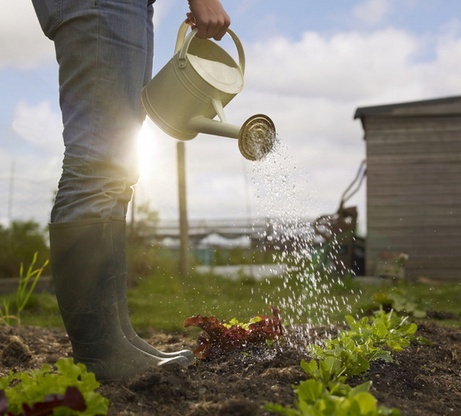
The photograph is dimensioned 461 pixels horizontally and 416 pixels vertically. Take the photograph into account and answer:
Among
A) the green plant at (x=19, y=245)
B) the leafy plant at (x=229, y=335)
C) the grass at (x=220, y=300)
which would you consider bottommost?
the grass at (x=220, y=300)

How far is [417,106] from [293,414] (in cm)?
910

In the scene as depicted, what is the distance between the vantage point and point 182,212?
312 inches

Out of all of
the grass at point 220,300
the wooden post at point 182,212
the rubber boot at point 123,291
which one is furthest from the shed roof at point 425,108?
the rubber boot at point 123,291

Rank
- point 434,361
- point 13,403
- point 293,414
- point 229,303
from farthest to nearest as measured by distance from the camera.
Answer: point 229,303 → point 434,361 → point 13,403 → point 293,414

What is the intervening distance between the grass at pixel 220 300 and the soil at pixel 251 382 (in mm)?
1012

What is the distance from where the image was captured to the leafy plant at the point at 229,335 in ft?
8.75

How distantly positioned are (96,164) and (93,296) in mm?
415

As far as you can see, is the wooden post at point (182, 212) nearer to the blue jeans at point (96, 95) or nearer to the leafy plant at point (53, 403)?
the blue jeans at point (96, 95)

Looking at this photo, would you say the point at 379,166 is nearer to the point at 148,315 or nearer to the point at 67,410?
the point at 148,315

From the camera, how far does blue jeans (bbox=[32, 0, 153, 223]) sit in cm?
213

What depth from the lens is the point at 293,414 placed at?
1505 mm

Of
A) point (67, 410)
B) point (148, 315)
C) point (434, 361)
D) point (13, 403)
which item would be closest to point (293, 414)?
point (67, 410)

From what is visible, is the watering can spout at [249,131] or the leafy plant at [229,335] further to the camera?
the leafy plant at [229,335]

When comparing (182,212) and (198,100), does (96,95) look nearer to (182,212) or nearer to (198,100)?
(198,100)
